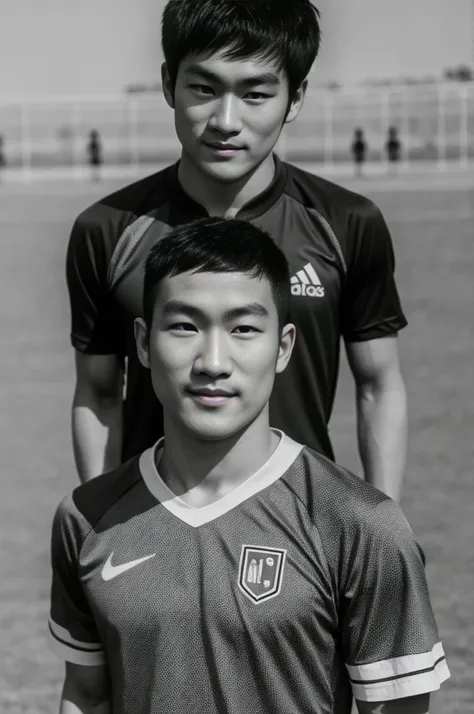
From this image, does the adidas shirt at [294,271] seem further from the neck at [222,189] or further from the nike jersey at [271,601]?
the nike jersey at [271,601]

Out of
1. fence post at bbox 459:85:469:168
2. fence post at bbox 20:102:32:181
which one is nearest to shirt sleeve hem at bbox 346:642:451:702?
fence post at bbox 459:85:469:168

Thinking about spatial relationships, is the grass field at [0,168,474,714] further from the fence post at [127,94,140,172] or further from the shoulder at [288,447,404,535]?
the fence post at [127,94,140,172]

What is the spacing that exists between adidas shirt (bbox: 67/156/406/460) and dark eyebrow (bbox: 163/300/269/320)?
70cm

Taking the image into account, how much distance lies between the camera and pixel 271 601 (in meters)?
2.94

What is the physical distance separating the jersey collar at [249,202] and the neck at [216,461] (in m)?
0.81

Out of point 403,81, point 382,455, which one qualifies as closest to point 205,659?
point 382,455

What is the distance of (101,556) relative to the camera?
3080 mm

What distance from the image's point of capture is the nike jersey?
116 inches

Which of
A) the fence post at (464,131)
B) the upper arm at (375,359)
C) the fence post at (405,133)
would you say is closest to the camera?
the upper arm at (375,359)

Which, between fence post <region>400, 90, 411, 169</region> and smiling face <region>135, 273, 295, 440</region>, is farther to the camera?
fence post <region>400, 90, 411, 169</region>

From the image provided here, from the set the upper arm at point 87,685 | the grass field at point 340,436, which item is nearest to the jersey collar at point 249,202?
the upper arm at point 87,685

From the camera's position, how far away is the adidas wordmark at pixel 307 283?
3.73 meters

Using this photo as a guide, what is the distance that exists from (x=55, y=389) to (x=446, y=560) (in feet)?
18.7

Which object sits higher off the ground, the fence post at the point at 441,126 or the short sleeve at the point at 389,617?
the short sleeve at the point at 389,617
